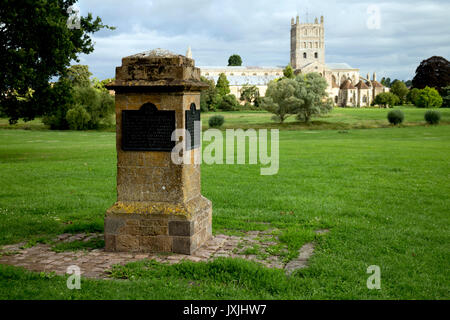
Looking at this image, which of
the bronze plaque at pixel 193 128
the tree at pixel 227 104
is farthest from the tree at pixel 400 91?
the bronze plaque at pixel 193 128

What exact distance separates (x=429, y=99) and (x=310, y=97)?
29959mm

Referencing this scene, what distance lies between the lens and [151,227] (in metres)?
7.27

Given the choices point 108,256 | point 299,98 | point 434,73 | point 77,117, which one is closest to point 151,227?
point 108,256

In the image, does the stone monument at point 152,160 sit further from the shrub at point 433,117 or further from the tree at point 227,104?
the tree at point 227,104

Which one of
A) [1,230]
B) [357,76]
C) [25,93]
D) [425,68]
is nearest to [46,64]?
[25,93]

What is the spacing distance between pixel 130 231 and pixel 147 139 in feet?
4.79

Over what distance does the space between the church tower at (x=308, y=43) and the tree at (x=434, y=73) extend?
75531 millimetres

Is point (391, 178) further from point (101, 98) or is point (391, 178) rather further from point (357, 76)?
point (357, 76)

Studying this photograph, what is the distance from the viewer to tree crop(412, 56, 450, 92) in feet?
266

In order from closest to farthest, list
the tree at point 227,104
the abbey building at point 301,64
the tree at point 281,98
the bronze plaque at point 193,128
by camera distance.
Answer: the bronze plaque at point 193,128, the tree at point 281,98, the tree at point 227,104, the abbey building at point 301,64

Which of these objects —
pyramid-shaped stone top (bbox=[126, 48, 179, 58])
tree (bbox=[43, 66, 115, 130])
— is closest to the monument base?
pyramid-shaped stone top (bbox=[126, 48, 179, 58])

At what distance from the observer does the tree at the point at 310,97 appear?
2087 inches

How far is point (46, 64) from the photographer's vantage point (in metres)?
19.2

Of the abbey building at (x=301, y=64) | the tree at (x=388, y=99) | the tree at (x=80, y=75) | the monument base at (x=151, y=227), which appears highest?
the abbey building at (x=301, y=64)
